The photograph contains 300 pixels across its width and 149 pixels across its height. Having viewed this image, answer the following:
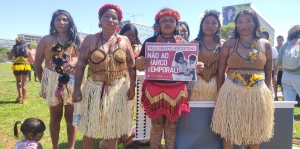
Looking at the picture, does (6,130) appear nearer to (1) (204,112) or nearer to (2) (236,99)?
(1) (204,112)

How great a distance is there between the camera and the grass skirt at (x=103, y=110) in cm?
262

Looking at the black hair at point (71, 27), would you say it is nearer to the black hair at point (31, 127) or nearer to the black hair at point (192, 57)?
the black hair at point (31, 127)

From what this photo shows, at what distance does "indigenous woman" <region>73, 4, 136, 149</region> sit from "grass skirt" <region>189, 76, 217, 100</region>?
0.89 m

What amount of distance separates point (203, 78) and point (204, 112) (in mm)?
417

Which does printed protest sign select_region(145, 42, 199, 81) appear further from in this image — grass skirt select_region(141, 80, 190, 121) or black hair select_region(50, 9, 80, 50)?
black hair select_region(50, 9, 80, 50)

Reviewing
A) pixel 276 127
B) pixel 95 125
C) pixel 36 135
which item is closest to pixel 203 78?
pixel 276 127

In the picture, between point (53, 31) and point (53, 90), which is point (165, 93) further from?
point (53, 31)

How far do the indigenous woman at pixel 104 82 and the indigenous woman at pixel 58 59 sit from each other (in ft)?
1.53

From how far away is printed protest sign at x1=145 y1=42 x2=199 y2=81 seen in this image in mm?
2635

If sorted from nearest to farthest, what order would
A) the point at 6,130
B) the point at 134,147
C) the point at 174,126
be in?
the point at 174,126 → the point at 134,147 → the point at 6,130

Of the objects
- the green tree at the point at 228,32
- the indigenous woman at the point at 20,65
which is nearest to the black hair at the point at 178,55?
the green tree at the point at 228,32

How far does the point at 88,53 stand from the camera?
8.64ft

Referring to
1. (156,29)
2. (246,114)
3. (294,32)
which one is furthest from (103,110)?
(294,32)

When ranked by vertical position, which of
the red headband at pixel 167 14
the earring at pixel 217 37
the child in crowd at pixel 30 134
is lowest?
the child in crowd at pixel 30 134
